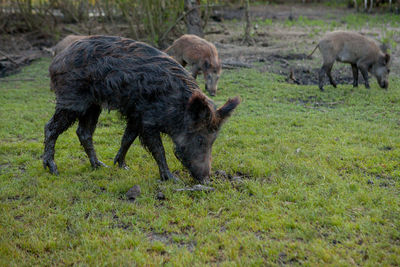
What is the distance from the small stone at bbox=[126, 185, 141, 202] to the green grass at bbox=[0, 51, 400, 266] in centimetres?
10

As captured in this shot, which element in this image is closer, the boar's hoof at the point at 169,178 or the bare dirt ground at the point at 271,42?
the boar's hoof at the point at 169,178

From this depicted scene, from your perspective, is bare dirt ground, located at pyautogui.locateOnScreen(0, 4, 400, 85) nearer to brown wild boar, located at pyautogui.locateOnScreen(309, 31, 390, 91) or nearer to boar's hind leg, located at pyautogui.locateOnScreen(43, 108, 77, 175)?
brown wild boar, located at pyautogui.locateOnScreen(309, 31, 390, 91)

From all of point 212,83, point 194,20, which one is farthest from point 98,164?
point 194,20

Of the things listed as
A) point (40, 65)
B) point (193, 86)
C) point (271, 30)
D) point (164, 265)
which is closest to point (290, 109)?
point (193, 86)

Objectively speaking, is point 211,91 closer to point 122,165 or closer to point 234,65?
point 234,65

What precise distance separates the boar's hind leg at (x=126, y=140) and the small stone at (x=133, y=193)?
984 mm

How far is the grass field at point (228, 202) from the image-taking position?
3674mm

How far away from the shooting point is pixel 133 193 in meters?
4.84

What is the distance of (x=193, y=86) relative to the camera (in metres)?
5.24

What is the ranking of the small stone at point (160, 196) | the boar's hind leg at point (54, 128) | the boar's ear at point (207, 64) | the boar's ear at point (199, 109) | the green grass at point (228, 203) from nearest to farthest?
1. the green grass at point (228, 203)
2. the boar's ear at point (199, 109)
3. the small stone at point (160, 196)
4. the boar's hind leg at point (54, 128)
5. the boar's ear at point (207, 64)

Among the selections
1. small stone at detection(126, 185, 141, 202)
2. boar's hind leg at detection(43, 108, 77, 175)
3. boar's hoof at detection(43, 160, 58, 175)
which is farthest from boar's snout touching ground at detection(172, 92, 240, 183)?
boar's hoof at detection(43, 160, 58, 175)

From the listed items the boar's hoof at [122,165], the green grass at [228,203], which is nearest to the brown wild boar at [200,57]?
the green grass at [228,203]

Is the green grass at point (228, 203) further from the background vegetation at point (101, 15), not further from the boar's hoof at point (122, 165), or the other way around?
the background vegetation at point (101, 15)

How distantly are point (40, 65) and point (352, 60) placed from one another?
427 inches
